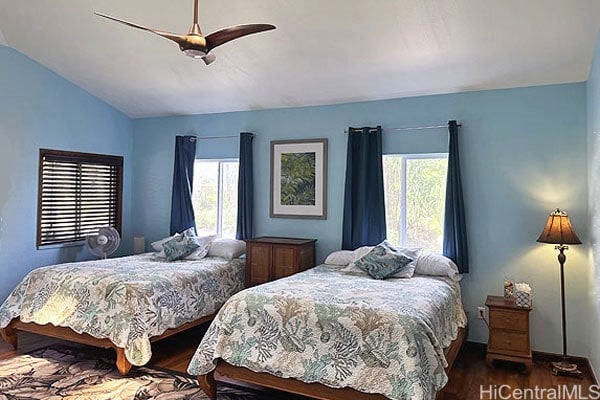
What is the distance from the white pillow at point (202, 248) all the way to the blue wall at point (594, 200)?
3772 millimetres

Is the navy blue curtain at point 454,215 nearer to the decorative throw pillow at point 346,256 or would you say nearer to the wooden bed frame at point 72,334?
the decorative throw pillow at point 346,256

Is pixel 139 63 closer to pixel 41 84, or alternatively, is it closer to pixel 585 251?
pixel 41 84

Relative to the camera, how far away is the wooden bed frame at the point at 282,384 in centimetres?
272

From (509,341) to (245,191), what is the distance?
10.5ft

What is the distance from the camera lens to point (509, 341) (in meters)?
3.79

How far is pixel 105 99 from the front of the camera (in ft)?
19.3

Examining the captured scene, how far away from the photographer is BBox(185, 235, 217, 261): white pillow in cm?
503

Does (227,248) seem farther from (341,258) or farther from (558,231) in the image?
(558,231)

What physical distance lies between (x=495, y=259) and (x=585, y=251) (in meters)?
0.74

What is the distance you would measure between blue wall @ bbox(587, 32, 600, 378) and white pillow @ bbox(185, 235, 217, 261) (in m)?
3.77

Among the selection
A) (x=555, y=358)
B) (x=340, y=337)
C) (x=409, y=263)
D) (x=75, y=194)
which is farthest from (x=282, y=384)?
(x=75, y=194)

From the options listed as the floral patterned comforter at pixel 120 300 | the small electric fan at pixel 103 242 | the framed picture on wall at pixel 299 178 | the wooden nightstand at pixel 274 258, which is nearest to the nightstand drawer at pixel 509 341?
the wooden nightstand at pixel 274 258

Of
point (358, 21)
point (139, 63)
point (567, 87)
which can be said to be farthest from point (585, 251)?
point (139, 63)

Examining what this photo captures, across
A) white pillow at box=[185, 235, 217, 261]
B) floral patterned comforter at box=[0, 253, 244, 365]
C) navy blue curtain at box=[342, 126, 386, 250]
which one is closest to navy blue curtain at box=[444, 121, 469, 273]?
navy blue curtain at box=[342, 126, 386, 250]
